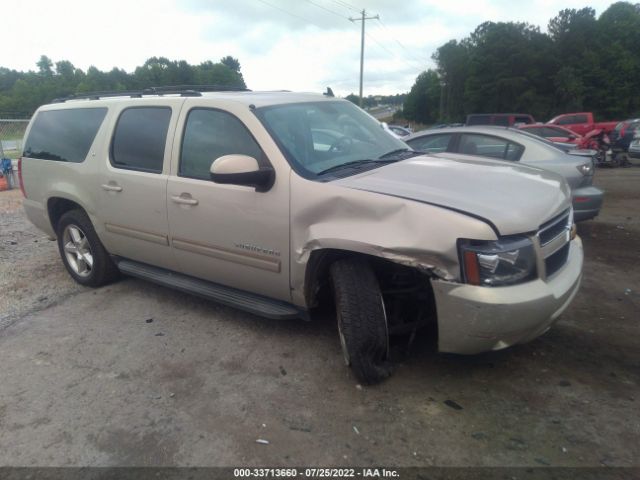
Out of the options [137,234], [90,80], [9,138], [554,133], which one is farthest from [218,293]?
[90,80]

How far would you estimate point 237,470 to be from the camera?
2.36m

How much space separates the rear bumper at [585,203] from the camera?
5984mm

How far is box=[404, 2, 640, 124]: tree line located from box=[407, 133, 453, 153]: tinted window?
49220 millimetres

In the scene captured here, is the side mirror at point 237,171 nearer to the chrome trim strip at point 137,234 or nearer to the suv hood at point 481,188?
the suv hood at point 481,188

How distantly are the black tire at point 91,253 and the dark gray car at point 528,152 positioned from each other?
4.07 m

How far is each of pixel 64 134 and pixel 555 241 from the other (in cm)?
446

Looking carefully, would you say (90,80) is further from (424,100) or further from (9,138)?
(424,100)

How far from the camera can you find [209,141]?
3629 mm

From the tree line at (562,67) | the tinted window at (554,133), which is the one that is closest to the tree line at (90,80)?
the tinted window at (554,133)

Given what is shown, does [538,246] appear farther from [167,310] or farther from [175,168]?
[167,310]

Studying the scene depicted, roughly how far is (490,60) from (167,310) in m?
60.5

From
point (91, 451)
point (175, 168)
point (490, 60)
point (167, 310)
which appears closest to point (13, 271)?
point (167, 310)

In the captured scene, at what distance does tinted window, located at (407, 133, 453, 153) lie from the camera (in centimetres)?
675

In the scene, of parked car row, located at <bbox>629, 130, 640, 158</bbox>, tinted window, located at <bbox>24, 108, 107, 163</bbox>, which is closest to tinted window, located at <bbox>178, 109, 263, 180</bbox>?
tinted window, located at <bbox>24, 108, 107, 163</bbox>
